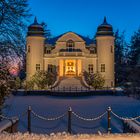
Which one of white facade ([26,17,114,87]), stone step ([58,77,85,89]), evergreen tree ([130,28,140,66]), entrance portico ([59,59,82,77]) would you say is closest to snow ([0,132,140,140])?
stone step ([58,77,85,89])

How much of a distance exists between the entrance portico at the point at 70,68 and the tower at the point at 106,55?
3.02 meters

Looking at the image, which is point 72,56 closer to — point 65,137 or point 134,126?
point 134,126

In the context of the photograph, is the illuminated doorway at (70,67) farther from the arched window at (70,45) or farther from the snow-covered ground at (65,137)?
the snow-covered ground at (65,137)

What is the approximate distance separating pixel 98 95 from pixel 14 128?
2634 cm

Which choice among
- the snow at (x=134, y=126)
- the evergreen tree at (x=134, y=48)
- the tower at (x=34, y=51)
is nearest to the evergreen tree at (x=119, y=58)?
the evergreen tree at (x=134, y=48)

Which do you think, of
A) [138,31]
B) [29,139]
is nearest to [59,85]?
[138,31]

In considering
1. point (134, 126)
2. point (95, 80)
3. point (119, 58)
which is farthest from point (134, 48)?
point (134, 126)

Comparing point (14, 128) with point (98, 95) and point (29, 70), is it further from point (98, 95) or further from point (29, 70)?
point (29, 70)

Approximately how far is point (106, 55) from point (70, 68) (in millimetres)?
5800

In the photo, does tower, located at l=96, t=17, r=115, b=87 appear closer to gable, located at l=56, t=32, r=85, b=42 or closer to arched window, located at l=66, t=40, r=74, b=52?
gable, located at l=56, t=32, r=85, b=42

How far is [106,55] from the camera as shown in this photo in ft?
164

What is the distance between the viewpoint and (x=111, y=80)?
4991cm

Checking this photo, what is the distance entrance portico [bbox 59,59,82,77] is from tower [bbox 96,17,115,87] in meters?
3.02

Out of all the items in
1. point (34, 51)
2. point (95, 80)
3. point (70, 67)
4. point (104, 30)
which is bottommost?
point (95, 80)
